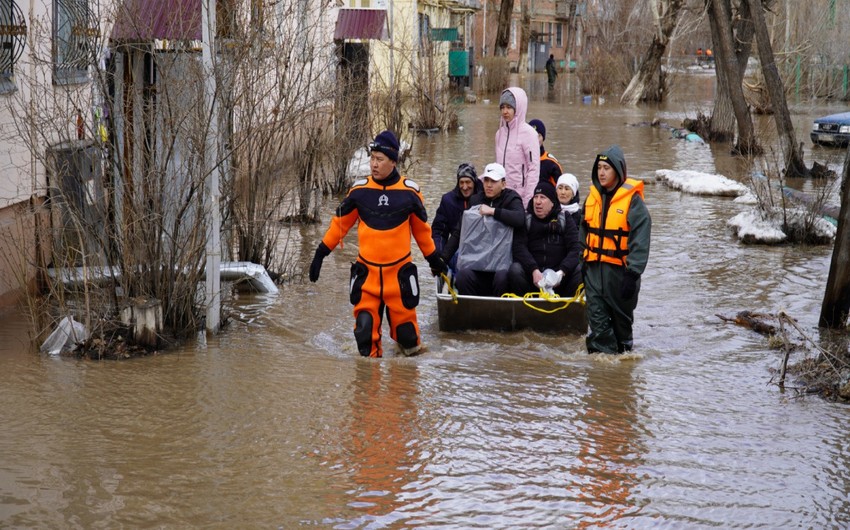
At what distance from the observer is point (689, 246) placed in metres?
13.5

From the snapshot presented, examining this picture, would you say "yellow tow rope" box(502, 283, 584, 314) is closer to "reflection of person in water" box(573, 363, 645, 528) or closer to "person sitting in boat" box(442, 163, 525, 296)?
"person sitting in boat" box(442, 163, 525, 296)

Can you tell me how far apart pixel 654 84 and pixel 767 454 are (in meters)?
37.5

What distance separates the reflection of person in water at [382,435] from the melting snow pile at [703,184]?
1110 cm

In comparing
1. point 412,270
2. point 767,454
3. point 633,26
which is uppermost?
point 633,26

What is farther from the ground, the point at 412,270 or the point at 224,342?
the point at 412,270

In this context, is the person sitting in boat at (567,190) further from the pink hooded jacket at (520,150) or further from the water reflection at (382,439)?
the water reflection at (382,439)

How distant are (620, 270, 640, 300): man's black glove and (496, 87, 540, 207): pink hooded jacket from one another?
2.99 m

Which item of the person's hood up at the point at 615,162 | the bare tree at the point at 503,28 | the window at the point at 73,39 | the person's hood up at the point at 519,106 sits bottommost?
the person's hood up at the point at 615,162

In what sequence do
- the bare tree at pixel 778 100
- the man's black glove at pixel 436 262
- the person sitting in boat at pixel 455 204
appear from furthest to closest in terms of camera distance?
the bare tree at pixel 778 100 → the person sitting in boat at pixel 455 204 → the man's black glove at pixel 436 262

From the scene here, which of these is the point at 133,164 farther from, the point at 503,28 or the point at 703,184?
the point at 503,28

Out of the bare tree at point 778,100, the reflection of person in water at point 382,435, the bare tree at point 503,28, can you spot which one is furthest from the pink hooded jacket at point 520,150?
the bare tree at point 503,28

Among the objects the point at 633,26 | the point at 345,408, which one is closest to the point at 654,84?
the point at 633,26

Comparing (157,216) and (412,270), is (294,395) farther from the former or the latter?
(157,216)

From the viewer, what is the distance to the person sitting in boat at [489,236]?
29.5 feet
